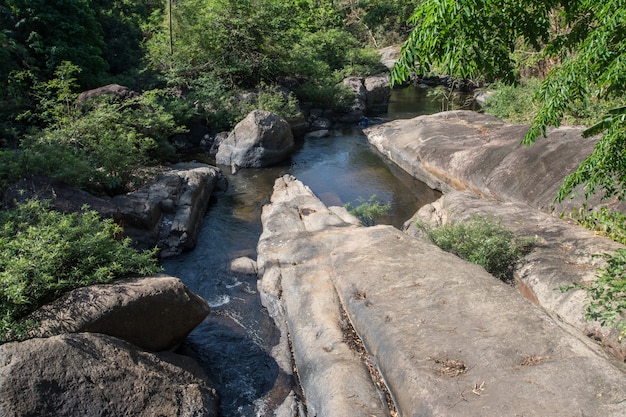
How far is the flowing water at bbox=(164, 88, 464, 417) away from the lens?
6477 millimetres

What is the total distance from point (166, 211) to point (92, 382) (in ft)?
20.4

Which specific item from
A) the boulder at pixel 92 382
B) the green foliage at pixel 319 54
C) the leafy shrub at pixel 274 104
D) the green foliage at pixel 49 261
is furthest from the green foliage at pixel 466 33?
the green foliage at pixel 319 54

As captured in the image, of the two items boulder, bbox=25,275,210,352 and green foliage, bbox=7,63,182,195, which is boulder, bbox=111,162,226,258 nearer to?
green foliage, bbox=7,63,182,195

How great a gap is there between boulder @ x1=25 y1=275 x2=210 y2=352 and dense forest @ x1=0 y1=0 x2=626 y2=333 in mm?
361

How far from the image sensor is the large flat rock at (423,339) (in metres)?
4.26

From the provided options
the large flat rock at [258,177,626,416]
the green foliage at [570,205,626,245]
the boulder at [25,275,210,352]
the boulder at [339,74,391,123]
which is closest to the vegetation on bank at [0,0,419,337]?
the boulder at [25,275,210,352]

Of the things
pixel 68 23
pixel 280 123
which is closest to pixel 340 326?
pixel 280 123

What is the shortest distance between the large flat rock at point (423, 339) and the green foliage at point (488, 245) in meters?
0.83

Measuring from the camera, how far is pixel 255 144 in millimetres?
15891

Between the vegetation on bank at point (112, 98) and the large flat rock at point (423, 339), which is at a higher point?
the vegetation on bank at point (112, 98)

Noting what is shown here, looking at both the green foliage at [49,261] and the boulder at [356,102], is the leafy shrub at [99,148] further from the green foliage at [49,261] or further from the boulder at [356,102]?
the boulder at [356,102]

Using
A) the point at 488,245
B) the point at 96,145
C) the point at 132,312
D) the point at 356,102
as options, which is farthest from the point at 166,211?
the point at 356,102

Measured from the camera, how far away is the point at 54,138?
1122cm

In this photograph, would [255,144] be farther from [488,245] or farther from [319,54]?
[319,54]
